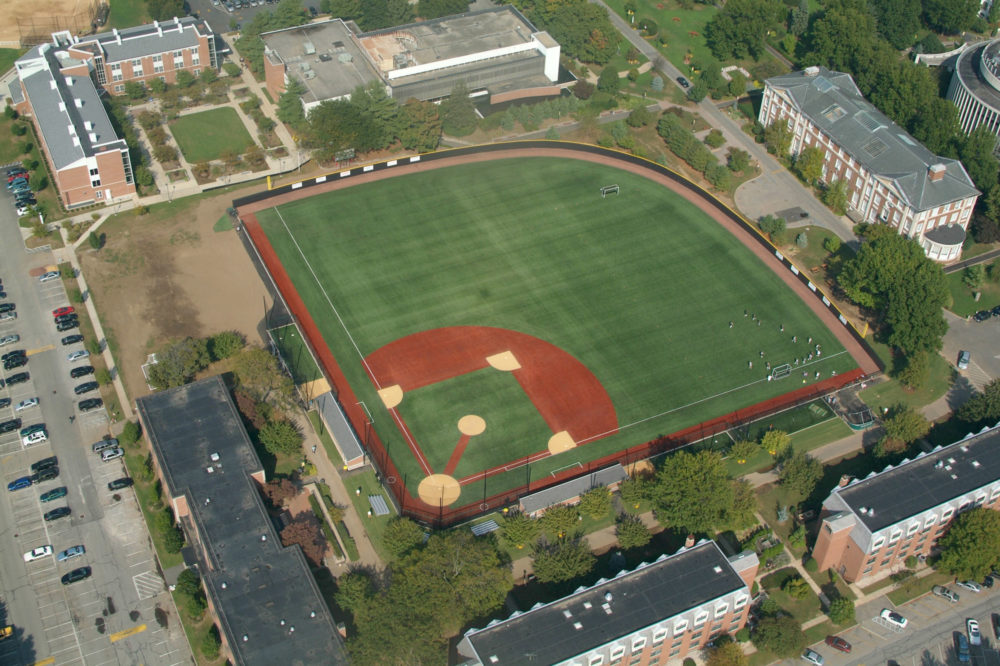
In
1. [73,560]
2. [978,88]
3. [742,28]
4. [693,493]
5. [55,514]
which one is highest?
[978,88]

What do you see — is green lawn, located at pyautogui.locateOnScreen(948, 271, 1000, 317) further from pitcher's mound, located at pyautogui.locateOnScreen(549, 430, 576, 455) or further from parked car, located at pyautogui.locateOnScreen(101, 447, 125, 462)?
parked car, located at pyautogui.locateOnScreen(101, 447, 125, 462)

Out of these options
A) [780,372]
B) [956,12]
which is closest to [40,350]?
[780,372]

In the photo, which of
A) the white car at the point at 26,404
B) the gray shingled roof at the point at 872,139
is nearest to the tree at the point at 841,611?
the gray shingled roof at the point at 872,139

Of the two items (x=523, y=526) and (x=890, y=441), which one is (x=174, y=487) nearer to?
(x=523, y=526)

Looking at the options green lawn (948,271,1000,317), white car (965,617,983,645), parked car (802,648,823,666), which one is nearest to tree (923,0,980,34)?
green lawn (948,271,1000,317)

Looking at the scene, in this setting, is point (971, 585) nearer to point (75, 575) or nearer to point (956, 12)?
point (75, 575)

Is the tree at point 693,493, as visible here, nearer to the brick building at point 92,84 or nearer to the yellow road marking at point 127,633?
the yellow road marking at point 127,633

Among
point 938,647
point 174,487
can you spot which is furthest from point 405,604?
point 938,647
